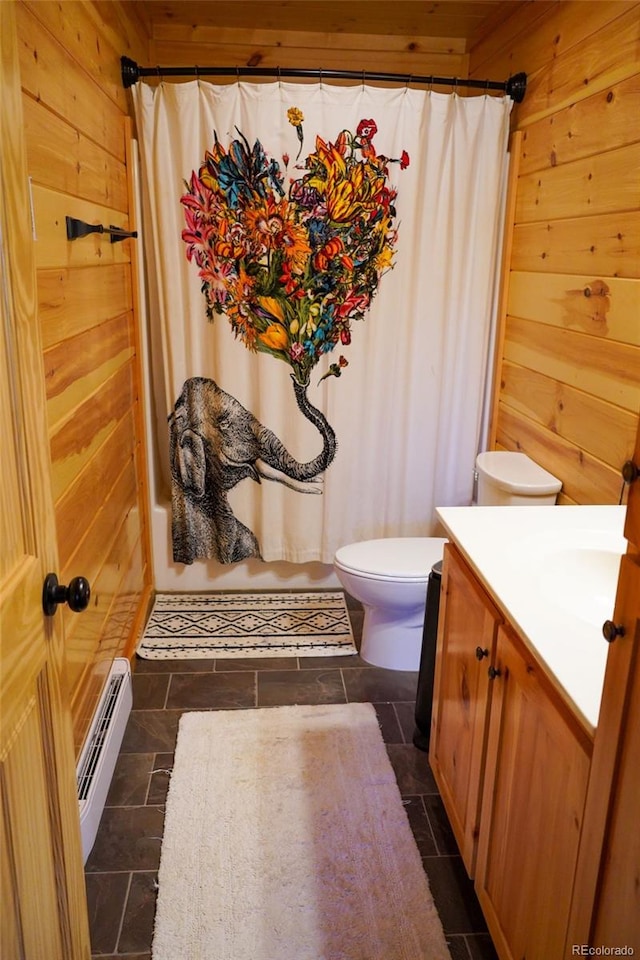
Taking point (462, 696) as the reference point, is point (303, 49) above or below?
above

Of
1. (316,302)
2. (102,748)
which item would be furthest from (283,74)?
(102,748)

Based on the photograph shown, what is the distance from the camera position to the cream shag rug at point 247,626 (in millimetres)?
2756

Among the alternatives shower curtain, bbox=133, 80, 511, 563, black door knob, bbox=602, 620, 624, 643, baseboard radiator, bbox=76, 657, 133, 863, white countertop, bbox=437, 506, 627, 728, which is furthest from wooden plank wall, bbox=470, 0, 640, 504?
baseboard radiator, bbox=76, 657, 133, 863

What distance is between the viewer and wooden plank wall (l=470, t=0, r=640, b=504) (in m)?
1.91

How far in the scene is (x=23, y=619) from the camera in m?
0.99

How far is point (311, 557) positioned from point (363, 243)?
4.35ft

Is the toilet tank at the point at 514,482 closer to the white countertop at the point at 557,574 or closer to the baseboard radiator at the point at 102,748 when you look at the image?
the white countertop at the point at 557,574

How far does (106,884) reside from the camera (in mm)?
1730

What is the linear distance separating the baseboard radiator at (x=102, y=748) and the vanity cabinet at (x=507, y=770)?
0.90 metres

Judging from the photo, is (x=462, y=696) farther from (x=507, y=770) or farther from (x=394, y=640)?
(x=394, y=640)

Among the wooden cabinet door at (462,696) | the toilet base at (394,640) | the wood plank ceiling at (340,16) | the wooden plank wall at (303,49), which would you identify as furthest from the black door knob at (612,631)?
the wooden plank wall at (303,49)

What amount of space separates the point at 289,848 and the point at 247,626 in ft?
3.85

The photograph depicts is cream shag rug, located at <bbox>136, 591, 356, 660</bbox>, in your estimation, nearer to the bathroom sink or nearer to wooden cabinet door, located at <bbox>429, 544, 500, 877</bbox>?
wooden cabinet door, located at <bbox>429, 544, 500, 877</bbox>

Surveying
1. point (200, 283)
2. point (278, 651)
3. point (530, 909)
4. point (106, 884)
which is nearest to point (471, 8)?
point (200, 283)
